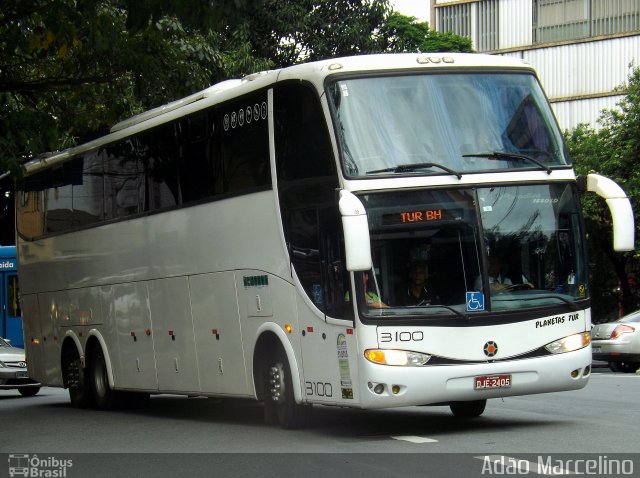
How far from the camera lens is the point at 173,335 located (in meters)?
16.8

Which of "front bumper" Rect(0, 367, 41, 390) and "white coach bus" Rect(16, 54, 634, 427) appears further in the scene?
"front bumper" Rect(0, 367, 41, 390)

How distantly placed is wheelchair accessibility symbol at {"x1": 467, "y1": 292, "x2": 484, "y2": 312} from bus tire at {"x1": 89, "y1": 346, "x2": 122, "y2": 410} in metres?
8.66

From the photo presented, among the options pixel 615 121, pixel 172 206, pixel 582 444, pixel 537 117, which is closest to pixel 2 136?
pixel 172 206

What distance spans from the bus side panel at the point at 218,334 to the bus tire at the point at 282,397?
500 mm

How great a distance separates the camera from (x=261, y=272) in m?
14.0

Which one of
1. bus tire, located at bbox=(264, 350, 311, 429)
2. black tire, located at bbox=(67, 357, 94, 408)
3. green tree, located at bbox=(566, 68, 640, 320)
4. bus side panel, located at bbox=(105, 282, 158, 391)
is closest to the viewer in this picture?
bus tire, located at bbox=(264, 350, 311, 429)

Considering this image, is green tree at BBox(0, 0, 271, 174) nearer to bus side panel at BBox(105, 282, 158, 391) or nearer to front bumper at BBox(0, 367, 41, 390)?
bus side panel at BBox(105, 282, 158, 391)

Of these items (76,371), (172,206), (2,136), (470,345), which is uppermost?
(2,136)

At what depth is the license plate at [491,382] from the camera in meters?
12.1

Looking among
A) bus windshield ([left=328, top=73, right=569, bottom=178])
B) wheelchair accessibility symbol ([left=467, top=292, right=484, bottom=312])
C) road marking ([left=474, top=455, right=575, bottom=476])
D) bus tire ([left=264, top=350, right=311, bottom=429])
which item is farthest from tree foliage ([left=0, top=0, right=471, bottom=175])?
road marking ([left=474, top=455, right=575, bottom=476])

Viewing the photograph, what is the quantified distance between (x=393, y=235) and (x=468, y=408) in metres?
3.16

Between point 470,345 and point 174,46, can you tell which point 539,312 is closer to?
point 470,345

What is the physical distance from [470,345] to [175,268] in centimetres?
562

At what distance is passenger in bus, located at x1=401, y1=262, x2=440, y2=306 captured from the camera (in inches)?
473
